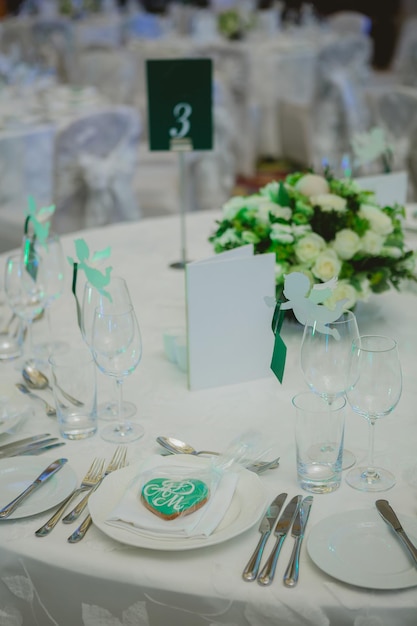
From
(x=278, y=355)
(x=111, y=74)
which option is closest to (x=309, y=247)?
(x=278, y=355)

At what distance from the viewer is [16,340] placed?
1844 millimetres

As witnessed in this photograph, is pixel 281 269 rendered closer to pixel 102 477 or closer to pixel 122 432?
pixel 122 432

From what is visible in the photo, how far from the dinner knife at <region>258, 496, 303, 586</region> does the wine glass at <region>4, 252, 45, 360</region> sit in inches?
30.5

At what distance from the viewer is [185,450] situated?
133 cm

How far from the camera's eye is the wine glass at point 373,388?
122 cm

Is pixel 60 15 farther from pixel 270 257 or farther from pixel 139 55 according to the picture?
pixel 270 257

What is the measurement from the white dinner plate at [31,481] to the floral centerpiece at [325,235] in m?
0.62

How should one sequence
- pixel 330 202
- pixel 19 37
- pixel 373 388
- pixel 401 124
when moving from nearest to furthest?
pixel 373 388 < pixel 330 202 < pixel 401 124 < pixel 19 37

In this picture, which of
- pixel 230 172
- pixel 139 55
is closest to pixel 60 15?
pixel 139 55

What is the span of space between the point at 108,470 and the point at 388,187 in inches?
51.9

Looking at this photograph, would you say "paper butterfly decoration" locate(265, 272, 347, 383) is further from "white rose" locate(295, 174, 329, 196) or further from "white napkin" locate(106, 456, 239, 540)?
"white rose" locate(295, 174, 329, 196)

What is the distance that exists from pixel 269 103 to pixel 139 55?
3.75ft

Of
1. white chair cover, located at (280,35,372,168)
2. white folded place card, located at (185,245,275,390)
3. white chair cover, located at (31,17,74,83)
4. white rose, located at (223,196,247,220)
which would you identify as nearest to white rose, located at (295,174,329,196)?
white rose, located at (223,196,247,220)

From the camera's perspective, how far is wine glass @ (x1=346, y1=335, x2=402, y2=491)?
3.99 feet
